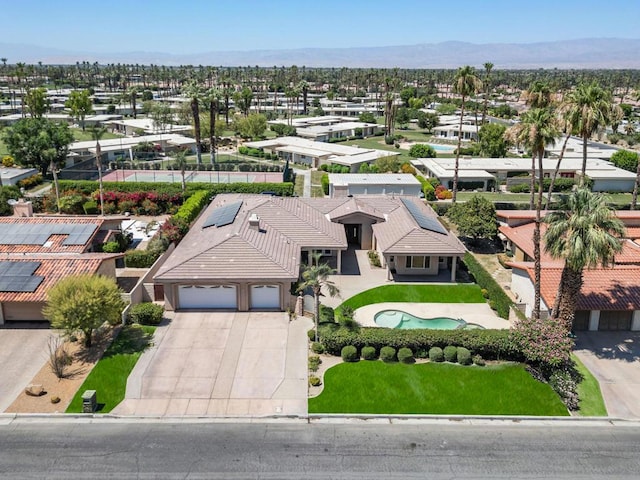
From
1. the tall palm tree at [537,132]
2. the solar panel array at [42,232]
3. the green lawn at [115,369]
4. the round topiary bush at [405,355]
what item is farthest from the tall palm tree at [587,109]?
the solar panel array at [42,232]

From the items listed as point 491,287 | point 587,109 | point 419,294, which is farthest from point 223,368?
point 587,109

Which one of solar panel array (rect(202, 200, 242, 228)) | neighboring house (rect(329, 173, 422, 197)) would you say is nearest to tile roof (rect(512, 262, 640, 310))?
solar panel array (rect(202, 200, 242, 228))

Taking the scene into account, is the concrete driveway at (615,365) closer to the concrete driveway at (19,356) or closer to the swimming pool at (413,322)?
the swimming pool at (413,322)

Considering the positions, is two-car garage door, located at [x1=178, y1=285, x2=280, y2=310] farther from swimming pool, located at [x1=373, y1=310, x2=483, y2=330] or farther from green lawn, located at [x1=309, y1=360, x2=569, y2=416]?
green lawn, located at [x1=309, y1=360, x2=569, y2=416]

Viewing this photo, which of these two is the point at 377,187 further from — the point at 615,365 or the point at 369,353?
the point at 615,365

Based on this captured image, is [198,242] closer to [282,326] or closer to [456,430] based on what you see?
[282,326]
